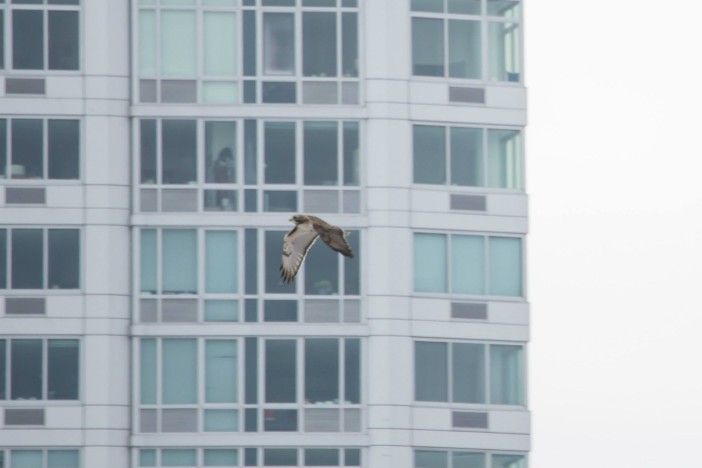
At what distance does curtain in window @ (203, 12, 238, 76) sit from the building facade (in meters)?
0.06

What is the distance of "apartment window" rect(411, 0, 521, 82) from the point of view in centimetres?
7181

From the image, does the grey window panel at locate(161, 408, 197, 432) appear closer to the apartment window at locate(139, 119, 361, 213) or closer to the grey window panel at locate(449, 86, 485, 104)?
the apartment window at locate(139, 119, 361, 213)

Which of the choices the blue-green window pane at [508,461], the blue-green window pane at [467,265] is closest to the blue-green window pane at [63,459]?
the blue-green window pane at [467,265]

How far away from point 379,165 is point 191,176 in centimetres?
466

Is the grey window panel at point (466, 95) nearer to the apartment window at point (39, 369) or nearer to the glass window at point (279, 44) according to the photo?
the glass window at point (279, 44)

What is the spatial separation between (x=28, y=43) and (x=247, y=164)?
618cm

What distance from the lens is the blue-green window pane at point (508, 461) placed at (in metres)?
70.9

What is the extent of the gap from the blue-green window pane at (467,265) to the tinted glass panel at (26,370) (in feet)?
34.2

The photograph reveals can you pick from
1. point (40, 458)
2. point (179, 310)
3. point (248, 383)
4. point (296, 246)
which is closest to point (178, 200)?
point (179, 310)

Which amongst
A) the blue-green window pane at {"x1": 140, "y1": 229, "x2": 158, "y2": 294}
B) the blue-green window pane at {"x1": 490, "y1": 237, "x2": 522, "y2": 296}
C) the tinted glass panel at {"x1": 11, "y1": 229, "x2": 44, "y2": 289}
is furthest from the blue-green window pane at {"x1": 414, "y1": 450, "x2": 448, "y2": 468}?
the tinted glass panel at {"x1": 11, "y1": 229, "x2": 44, "y2": 289}

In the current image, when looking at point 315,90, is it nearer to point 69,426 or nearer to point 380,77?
point 380,77

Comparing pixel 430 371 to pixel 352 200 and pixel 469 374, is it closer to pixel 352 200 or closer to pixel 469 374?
pixel 469 374

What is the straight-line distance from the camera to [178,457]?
69.8 meters

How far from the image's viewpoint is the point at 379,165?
233 feet
